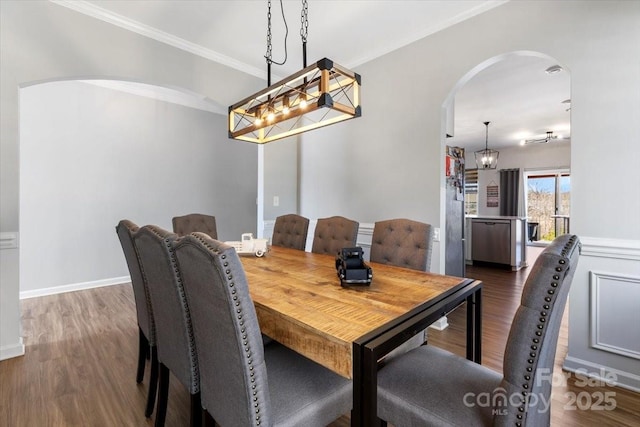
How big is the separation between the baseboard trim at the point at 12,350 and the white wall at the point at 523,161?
9609 mm

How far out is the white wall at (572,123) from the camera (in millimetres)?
1910

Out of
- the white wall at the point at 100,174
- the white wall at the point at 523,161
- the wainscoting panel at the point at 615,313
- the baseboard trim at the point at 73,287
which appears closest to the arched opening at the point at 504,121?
the white wall at the point at 523,161

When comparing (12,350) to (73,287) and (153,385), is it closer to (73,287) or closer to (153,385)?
(153,385)

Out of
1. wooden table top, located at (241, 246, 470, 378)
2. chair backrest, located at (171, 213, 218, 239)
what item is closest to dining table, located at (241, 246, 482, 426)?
wooden table top, located at (241, 246, 470, 378)

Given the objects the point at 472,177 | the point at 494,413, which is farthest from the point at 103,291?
the point at 472,177

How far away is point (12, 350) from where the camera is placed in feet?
7.54

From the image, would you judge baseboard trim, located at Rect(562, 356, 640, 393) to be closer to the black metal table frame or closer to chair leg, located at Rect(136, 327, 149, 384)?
the black metal table frame

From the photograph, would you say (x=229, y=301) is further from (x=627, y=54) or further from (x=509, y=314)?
(x=509, y=314)

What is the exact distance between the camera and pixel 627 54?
190 cm

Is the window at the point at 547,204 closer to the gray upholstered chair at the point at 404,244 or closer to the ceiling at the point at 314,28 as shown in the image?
the ceiling at the point at 314,28

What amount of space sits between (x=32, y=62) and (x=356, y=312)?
3112 mm

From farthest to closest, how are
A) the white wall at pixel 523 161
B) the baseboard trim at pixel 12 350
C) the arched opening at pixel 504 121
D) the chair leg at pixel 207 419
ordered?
the white wall at pixel 523 161
the arched opening at pixel 504 121
the baseboard trim at pixel 12 350
the chair leg at pixel 207 419

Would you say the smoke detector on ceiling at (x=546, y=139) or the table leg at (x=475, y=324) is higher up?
the smoke detector on ceiling at (x=546, y=139)

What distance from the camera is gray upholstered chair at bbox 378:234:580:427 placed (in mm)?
837
